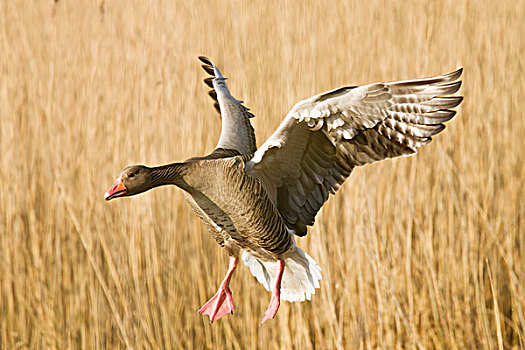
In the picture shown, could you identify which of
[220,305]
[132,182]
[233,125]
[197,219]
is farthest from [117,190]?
[197,219]

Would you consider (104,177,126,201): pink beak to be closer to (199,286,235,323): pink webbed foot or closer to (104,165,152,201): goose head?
(104,165,152,201): goose head

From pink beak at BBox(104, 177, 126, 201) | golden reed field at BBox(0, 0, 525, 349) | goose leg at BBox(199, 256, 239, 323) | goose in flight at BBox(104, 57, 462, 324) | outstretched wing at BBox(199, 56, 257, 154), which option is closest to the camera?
pink beak at BBox(104, 177, 126, 201)

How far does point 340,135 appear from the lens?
1.79 meters

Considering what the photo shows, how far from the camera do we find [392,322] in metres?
2.85

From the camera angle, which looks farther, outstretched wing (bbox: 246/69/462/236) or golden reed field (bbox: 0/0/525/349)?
golden reed field (bbox: 0/0/525/349)

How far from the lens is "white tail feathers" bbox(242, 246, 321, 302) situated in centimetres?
224

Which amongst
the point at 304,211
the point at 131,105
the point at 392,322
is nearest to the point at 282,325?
the point at 392,322

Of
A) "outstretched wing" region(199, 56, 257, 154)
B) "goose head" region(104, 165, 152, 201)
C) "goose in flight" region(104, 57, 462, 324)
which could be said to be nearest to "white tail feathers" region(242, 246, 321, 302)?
"goose in flight" region(104, 57, 462, 324)

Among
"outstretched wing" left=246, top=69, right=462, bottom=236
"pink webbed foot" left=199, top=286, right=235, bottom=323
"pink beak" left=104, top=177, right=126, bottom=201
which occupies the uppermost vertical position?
"outstretched wing" left=246, top=69, right=462, bottom=236

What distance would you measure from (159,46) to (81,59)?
0.54 m

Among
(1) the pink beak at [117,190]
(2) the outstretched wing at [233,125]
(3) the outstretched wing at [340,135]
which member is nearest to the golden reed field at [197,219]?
(2) the outstretched wing at [233,125]

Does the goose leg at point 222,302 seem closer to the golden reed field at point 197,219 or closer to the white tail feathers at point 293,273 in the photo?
the white tail feathers at point 293,273

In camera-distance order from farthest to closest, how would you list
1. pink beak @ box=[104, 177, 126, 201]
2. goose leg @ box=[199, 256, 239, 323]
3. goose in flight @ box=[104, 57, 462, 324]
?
goose leg @ box=[199, 256, 239, 323] → goose in flight @ box=[104, 57, 462, 324] → pink beak @ box=[104, 177, 126, 201]

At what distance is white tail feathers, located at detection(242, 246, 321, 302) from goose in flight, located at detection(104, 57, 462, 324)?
7.8 inches
